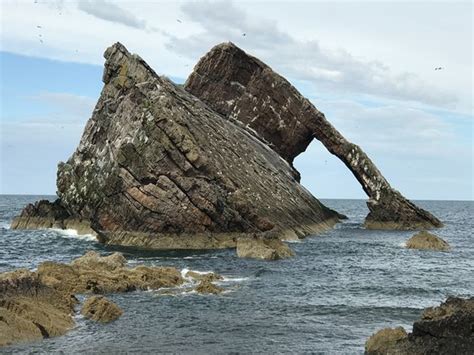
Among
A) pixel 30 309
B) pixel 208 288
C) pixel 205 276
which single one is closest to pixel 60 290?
pixel 30 309

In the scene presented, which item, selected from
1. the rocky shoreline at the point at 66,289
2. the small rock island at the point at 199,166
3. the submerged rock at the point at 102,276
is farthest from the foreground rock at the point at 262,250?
the submerged rock at the point at 102,276

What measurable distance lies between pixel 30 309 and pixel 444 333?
15.4 m

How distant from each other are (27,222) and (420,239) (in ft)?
158

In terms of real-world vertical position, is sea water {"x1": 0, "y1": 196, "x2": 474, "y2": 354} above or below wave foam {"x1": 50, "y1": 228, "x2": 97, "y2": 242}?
below

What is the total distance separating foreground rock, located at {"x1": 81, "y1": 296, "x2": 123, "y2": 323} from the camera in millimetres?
25750

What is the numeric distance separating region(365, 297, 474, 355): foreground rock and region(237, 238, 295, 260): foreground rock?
27334 millimetres

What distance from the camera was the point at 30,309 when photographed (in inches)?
925

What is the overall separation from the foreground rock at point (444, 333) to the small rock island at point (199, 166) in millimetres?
27955

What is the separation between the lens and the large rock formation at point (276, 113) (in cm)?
8250

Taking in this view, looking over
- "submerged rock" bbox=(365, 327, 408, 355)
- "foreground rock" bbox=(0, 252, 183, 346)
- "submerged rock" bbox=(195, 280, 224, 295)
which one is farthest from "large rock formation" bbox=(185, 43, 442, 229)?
"submerged rock" bbox=(365, 327, 408, 355)

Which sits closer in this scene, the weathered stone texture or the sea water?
the sea water

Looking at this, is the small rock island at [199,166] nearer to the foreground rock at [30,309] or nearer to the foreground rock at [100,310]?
the foreground rock at [100,310]

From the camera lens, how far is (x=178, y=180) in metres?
55.4

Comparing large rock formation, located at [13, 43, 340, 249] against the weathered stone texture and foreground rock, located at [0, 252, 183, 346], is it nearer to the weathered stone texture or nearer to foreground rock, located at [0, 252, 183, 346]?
the weathered stone texture
